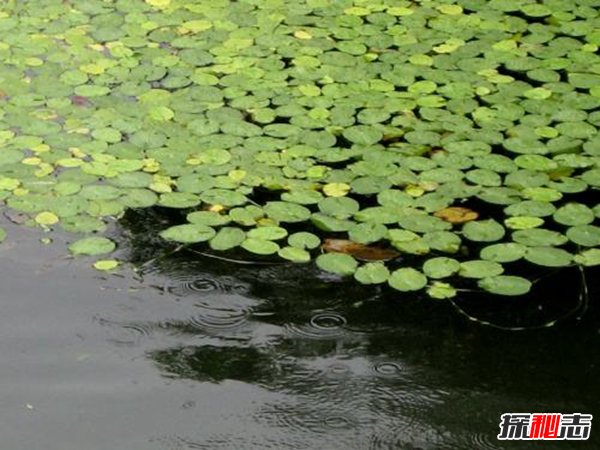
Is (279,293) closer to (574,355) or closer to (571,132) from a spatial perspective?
(574,355)

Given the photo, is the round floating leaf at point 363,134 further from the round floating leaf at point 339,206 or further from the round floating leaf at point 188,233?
the round floating leaf at point 188,233

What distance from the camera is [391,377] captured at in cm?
294

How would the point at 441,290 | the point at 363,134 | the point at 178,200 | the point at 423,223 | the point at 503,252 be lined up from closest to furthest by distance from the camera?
the point at 441,290
the point at 503,252
the point at 423,223
the point at 178,200
the point at 363,134

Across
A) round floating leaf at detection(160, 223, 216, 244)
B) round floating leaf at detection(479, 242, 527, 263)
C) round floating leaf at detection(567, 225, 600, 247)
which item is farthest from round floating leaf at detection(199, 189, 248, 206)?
round floating leaf at detection(567, 225, 600, 247)

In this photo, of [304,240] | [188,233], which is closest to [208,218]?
[188,233]

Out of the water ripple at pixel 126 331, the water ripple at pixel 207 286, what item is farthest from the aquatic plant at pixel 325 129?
the water ripple at pixel 126 331

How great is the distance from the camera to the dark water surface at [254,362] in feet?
9.11

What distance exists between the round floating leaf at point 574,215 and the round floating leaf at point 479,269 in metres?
0.28

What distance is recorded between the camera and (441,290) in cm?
314

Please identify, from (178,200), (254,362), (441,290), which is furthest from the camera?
(178,200)

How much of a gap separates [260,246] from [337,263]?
8.5 inches

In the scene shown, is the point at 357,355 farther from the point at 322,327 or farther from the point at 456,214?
the point at 456,214

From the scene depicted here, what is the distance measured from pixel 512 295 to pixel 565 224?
1.13ft

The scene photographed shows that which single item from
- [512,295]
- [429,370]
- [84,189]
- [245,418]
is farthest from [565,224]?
[84,189]
